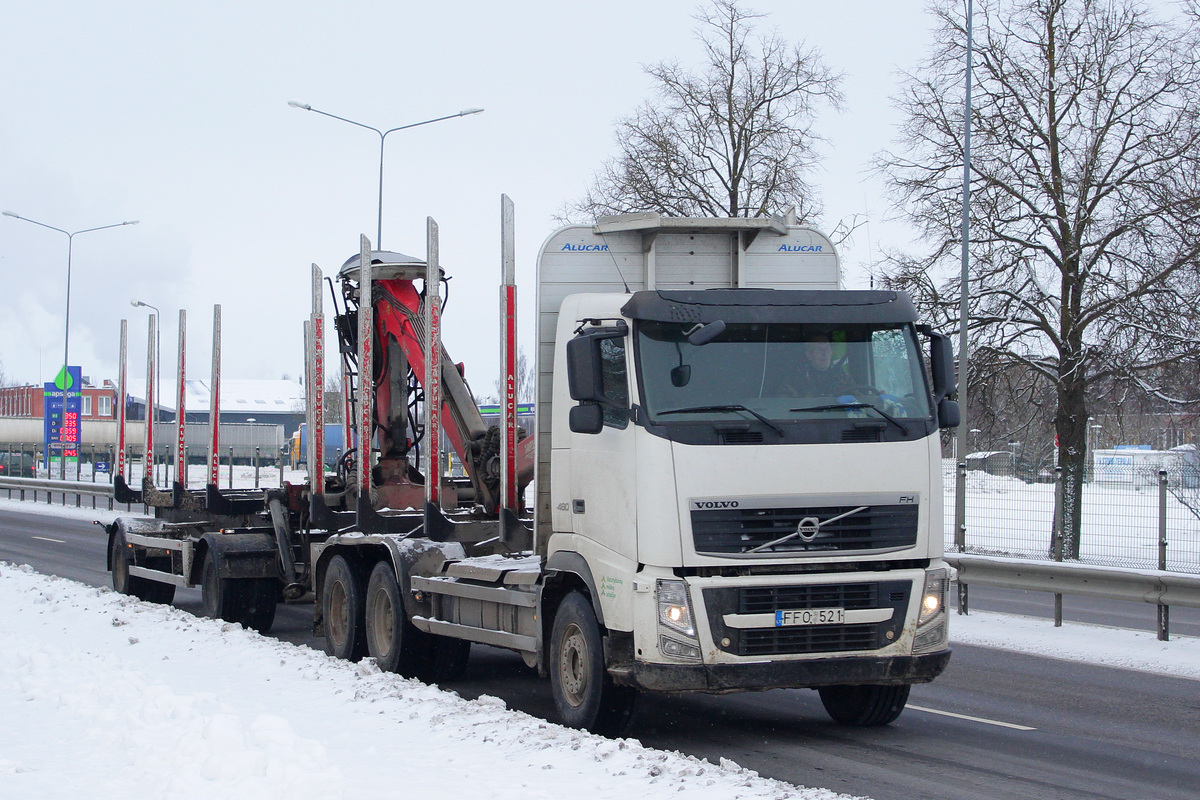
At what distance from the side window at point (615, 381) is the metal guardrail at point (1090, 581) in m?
6.91

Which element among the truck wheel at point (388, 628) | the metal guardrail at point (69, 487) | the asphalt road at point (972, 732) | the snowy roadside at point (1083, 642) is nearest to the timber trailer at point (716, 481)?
the asphalt road at point (972, 732)

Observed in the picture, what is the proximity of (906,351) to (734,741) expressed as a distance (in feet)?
8.44

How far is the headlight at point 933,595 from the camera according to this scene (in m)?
7.41

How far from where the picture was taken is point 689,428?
7.14 meters

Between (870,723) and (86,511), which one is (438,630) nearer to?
(870,723)

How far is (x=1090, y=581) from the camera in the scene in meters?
12.7

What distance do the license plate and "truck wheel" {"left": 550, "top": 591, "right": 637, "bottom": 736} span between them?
1.05 meters

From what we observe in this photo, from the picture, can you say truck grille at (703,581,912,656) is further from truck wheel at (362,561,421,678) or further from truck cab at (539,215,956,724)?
truck wheel at (362,561,421,678)

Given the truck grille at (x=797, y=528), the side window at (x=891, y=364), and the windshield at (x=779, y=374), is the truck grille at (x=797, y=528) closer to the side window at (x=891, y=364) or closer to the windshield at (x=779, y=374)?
the windshield at (x=779, y=374)

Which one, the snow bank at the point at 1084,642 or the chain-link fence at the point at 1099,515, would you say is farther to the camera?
the chain-link fence at the point at 1099,515

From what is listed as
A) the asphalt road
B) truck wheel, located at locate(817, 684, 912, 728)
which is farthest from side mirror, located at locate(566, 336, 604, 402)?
truck wheel, located at locate(817, 684, 912, 728)

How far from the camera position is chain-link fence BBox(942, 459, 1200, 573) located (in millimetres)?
15320

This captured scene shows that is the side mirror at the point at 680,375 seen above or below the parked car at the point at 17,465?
above

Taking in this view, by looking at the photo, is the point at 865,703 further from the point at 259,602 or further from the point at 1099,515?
the point at 1099,515
